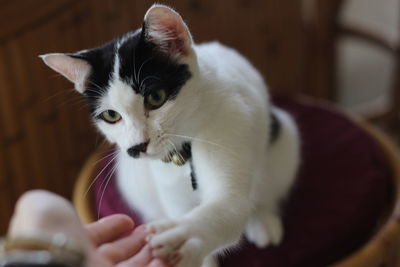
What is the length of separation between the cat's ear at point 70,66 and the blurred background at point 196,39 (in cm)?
14

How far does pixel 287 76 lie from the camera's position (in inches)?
75.9

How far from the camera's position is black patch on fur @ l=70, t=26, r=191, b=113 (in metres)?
0.67

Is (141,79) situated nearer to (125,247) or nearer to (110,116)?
(110,116)

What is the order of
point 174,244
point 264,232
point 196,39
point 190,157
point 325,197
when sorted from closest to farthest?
1. point 174,244
2. point 190,157
3. point 264,232
4. point 325,197
5. point 196,39

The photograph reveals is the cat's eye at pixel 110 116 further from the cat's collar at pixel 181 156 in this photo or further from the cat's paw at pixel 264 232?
the cat's paw at pixel 264 232

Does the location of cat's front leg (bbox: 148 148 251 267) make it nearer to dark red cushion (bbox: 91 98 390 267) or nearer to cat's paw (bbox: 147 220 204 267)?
cat's paw (bbox: 147 220 204 267)

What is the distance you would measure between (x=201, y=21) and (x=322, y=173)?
25.3 inches

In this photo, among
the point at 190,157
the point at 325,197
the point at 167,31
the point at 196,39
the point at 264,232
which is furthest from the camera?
the point at 196,39

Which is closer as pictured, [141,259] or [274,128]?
[141,259]

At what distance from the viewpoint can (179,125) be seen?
2.39 ft

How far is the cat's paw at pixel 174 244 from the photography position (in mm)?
572

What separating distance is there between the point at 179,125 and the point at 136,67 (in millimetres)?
113

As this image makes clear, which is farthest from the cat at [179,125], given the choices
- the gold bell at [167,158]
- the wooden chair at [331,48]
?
the wooden chair at [331,48]

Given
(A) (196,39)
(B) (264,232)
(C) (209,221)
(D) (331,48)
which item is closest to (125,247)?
(C) (209,221)
